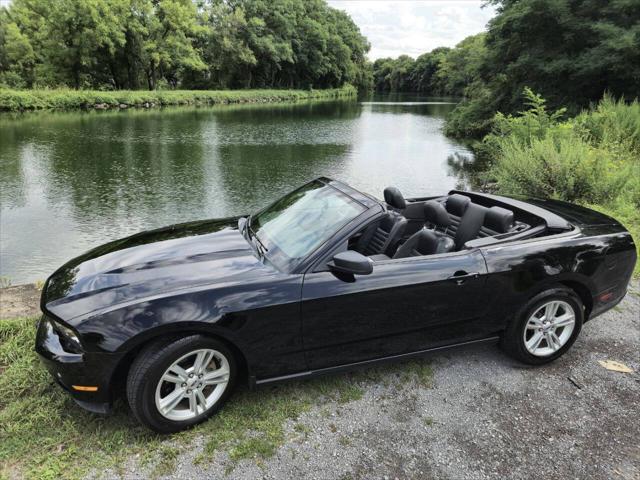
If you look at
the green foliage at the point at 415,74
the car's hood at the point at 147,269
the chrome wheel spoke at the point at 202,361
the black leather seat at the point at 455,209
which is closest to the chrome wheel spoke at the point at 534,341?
the black leather seat at the point at 455,209

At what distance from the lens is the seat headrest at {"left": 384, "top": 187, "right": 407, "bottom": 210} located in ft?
12.6

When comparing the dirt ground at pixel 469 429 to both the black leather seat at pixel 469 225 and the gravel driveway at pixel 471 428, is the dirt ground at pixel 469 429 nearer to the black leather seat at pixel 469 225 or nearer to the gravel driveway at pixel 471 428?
the gravel driveway at pixel 471 428

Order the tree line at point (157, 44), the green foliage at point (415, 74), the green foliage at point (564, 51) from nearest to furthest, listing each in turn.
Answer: the green foliage at point (564, 51)
the tree line at point (157, 44)
the green foliage at point (415, 74)

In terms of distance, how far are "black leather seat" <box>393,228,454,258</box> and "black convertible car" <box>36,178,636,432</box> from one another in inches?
0.6

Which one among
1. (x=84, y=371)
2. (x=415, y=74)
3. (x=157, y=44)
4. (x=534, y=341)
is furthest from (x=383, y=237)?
(x=415, y=74)

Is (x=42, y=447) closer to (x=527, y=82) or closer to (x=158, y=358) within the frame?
(x=158, y=358)

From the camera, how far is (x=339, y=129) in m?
29.8

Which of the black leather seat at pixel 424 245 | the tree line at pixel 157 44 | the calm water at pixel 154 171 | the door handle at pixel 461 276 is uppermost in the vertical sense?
the tree line at pixel 157 44

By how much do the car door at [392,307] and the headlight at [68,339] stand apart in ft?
→ 4.16

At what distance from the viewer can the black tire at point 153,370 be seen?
8.09ft

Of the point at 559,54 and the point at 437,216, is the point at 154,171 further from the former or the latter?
the point at 559,54

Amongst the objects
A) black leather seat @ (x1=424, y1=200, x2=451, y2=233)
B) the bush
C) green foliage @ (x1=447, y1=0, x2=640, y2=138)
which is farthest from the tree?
black leather seat @ (x1=424, y1=200, x2=451, y2=233)

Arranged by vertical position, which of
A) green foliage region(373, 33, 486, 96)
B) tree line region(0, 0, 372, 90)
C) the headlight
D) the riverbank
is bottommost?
the headlight

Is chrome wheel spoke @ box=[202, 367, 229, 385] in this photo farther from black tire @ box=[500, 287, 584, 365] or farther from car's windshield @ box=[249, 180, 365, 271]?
black tire @ box=[500, 287, 584, 365]
